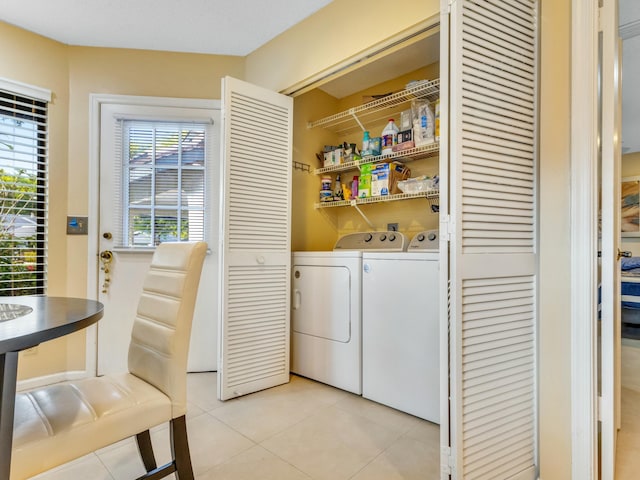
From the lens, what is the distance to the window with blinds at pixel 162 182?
2660mm

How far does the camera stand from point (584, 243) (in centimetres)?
132

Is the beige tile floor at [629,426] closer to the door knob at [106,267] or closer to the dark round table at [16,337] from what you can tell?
the dark round table at [16,337]

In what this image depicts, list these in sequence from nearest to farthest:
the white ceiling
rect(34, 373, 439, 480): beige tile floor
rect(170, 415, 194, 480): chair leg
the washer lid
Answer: rect(170, 415, 194, 480): chair leg, rect(34, 373, 439, 480): beige tile floor, the white ceiling, the washer lid

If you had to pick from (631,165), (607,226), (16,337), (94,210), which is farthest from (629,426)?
(631,165)

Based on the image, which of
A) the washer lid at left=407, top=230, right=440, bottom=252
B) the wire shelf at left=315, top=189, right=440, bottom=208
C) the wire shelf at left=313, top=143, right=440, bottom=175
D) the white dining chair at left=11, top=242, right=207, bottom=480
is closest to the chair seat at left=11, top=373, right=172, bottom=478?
the white dining chair at left=11, top=242, right=207, bottom=480

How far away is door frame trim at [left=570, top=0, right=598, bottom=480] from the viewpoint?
4.31ft

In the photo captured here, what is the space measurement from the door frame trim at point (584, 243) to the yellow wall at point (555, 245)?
1.2 inches

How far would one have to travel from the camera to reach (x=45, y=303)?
4.24 ft

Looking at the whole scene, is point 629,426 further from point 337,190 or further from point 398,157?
point 337,190

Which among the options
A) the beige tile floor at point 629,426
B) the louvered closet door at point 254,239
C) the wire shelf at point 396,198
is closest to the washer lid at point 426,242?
the wire shelf at point 396,198

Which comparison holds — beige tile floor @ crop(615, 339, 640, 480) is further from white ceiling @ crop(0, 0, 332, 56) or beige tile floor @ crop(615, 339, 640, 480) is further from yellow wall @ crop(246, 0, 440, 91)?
white ceiling @ crop(0, 0, 332, 56)

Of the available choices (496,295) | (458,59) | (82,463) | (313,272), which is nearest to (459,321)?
(496,295)

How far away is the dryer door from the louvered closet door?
0.15 metres

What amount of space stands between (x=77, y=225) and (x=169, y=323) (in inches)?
72.8
